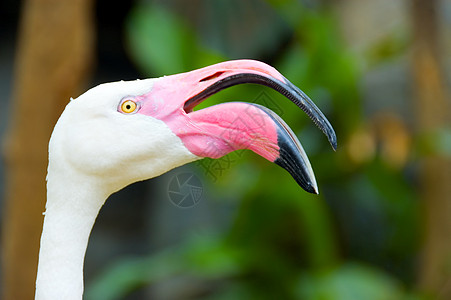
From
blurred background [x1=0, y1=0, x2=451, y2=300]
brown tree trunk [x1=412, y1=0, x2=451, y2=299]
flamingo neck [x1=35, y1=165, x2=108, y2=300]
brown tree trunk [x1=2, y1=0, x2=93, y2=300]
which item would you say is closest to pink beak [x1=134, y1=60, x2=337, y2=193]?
flamingo neck [x1=35, y1=165, x2=108, y2=300]

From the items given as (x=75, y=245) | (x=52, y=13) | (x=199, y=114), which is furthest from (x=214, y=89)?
(x=52, y=13)

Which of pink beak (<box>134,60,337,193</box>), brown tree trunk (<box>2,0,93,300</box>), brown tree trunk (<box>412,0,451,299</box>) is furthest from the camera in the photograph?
brown tree trunk (<box>412,0,451,299</box>)

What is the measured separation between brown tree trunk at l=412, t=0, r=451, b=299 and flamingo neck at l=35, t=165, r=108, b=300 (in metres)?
2.01

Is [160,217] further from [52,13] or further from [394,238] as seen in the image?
[52,13]

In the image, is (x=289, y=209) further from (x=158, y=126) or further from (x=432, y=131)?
(x=158, y=126)

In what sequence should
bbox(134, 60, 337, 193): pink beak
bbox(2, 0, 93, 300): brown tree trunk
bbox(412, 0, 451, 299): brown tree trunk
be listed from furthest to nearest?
bbox(412, 0, 451, 299): brown tree trunk, bbox(2, 0, 93, 300): brown tree trunk, bbox(134, 60, 337, 193): pink beak

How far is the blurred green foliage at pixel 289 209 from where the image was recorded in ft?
8.80

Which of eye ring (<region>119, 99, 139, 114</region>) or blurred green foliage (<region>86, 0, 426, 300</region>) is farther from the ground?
eye ring (<region>119, 99, 139, 114</region>)

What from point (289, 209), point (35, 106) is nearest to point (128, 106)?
point (35, 106)

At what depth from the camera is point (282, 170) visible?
9.26 ft

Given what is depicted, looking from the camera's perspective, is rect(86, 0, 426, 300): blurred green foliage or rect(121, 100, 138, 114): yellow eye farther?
rect(86, 0, 426, 300): blurred green foliage

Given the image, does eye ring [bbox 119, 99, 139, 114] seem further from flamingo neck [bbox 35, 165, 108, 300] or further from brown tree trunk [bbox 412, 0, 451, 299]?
brown tree trunk [bbox 412, 0, 451, 299]

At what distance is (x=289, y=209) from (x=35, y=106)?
4.75 ft

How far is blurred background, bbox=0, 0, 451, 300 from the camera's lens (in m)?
2.08
